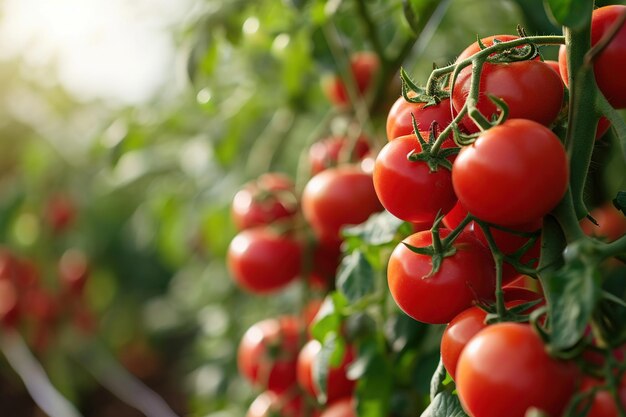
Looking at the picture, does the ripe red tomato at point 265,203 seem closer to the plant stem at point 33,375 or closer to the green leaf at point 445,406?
the green leaf at point 445,406

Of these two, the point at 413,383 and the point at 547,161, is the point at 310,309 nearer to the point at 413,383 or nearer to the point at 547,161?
the point at 413,383

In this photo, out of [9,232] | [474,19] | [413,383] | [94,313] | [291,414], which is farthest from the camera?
[94,313]

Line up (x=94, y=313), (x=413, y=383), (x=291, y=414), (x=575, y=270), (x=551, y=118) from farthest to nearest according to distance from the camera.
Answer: (x=94, y=313) < (x=291, y=414) < (x=413, y=383) < (x=551, y=118) < (x=575, y=270)

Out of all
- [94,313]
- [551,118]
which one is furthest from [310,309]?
[94,313]

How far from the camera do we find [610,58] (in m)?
0.48

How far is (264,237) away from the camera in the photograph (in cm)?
102

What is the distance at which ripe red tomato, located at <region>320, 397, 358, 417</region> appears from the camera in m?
0.82

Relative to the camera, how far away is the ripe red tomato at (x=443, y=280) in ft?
1.64

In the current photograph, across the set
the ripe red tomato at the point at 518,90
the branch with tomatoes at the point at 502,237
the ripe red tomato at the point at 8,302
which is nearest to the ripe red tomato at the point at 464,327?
the branch with tomatoes at the point at 502,237

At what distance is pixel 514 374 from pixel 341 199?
47 centimetres

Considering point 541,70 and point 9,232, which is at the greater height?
point 541,70

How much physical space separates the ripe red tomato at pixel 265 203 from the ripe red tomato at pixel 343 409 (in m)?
0.31

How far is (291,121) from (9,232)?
48.4 inches

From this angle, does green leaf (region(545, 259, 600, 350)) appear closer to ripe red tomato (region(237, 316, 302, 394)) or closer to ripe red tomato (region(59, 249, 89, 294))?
ripe red tomato (region(237, 316, 302, 394))
